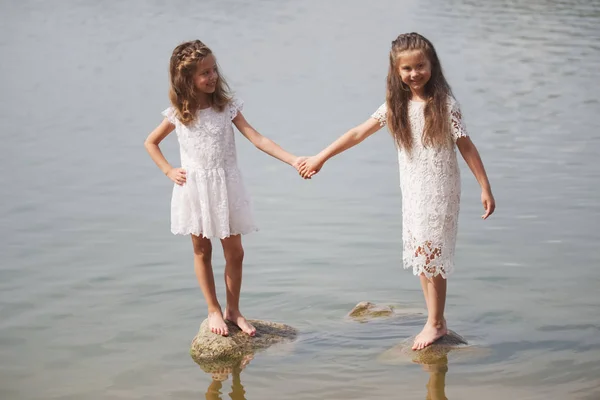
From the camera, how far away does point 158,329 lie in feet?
A: 21.7

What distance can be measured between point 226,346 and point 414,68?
1.86 m

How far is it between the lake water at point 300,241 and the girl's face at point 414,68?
1.56 metres

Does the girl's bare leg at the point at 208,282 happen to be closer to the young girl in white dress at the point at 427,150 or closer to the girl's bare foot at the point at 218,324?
the girl's bare foot at the point at 218,324

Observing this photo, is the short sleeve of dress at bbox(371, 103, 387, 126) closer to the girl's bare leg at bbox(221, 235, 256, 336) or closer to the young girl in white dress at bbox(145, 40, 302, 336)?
the young girl in white dress at bbox(145, 40, 302, 336)

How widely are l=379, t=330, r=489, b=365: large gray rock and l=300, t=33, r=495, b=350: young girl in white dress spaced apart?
8.0 inches

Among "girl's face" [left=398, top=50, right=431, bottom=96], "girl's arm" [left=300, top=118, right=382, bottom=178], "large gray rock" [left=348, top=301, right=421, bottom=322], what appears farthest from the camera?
"large gray rock" [left=348, top=301, right=421, bottom=322]

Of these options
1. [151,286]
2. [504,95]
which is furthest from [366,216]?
[504,95]

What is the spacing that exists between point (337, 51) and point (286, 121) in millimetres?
6894

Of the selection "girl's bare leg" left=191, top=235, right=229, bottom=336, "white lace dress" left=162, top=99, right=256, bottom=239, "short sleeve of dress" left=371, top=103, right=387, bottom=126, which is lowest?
"girl's bare leg" left=191, top=235, right=229, bottom=336

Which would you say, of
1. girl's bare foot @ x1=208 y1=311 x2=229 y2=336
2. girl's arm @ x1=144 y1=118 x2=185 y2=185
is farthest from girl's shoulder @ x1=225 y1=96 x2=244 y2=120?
girl's bare foot @ x1=208 y1=311 x2=229 y2=336

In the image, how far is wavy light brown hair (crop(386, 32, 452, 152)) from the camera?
5.54 meters

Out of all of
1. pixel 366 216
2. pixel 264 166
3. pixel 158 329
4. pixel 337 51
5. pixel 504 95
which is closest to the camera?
pixel 158 329

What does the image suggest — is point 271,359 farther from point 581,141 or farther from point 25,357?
point 581,141

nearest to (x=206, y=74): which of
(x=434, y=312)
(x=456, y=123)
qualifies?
(x=456, y=123)
